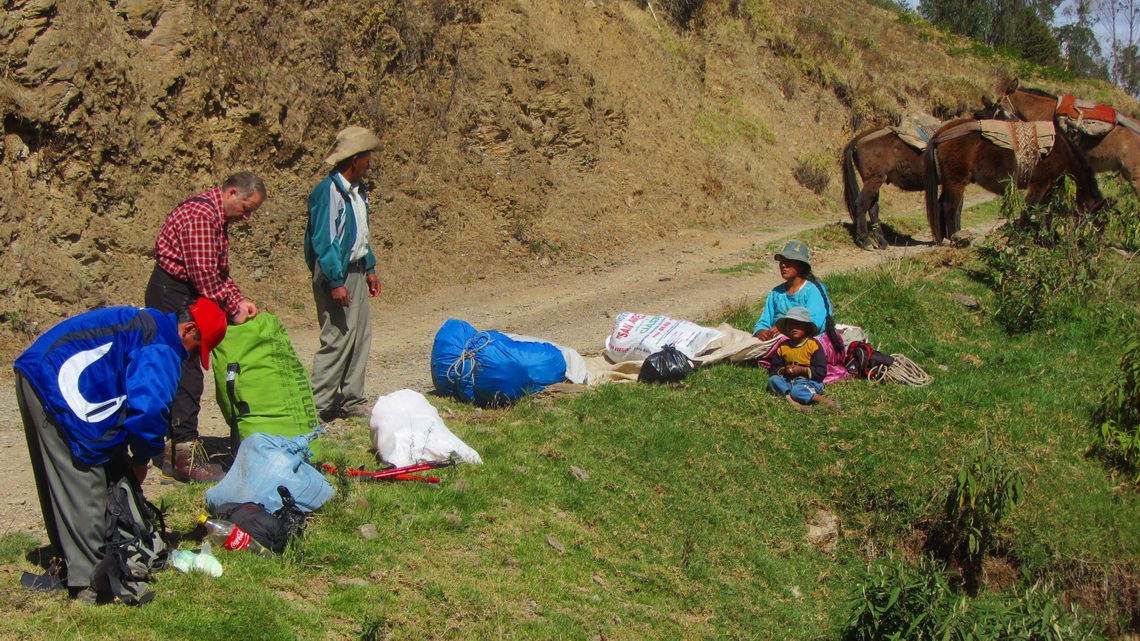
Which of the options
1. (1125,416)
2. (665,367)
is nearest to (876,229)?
(1125,416)

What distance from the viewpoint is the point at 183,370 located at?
5.77m

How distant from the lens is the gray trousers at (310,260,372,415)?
6750 millimetres

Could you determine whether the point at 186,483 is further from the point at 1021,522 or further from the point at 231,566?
the point at 1021,522

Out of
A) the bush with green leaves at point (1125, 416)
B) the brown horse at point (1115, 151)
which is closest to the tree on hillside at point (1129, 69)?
the brown horse at point (1115, 151)

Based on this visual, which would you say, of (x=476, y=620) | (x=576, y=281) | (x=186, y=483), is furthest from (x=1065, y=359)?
(x=186, y=483)

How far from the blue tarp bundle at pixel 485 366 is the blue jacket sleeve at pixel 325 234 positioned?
4.22 ft

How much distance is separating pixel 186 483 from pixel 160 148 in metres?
6.18

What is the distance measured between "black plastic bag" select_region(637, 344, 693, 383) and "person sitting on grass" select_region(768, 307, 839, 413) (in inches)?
29.0

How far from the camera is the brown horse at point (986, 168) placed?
12.7m

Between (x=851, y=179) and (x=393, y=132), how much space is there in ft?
22.2

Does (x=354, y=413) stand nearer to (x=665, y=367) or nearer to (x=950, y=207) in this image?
(x=665, y=367)

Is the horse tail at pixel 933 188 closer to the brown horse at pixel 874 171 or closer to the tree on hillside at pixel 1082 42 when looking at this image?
the brown horse at pixel 874 171

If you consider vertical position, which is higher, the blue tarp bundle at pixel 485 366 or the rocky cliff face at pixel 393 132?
the rocky cliff face at pixel 393 132

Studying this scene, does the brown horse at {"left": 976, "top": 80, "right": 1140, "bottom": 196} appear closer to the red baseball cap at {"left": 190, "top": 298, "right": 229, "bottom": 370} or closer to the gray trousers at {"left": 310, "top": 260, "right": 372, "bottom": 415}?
the gray trousers at {"left": 310, "top": 260, "right": 372, "bottom": 415}
